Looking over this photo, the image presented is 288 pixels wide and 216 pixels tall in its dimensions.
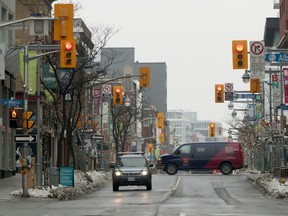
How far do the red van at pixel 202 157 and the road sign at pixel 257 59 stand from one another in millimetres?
25318

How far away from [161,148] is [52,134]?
11211 cm

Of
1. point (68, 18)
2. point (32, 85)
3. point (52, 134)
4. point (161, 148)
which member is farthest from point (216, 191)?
point (161, 148)

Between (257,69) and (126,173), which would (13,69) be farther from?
(257,69)

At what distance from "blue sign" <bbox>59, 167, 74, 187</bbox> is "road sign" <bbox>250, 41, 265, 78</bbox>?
9.56 metres

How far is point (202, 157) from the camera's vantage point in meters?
59.9

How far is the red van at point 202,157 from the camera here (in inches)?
2351

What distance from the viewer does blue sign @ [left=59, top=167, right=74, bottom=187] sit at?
35.7m

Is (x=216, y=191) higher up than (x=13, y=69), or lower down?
lower down

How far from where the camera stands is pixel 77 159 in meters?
53.5

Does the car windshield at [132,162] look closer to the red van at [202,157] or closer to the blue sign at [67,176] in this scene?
the blue sign at [67,176]

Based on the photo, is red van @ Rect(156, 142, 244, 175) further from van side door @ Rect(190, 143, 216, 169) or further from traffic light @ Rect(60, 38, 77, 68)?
traffic light @ Rect(60, 38, 77, 68)

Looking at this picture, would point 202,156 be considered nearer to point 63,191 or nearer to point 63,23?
point 63,191

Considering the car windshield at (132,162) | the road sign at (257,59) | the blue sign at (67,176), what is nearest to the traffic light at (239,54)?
the road sign at (257,59)

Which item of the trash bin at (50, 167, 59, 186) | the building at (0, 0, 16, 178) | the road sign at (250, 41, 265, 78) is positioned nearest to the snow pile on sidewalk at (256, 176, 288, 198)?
the road sign at (250, 41, 265, 78)
